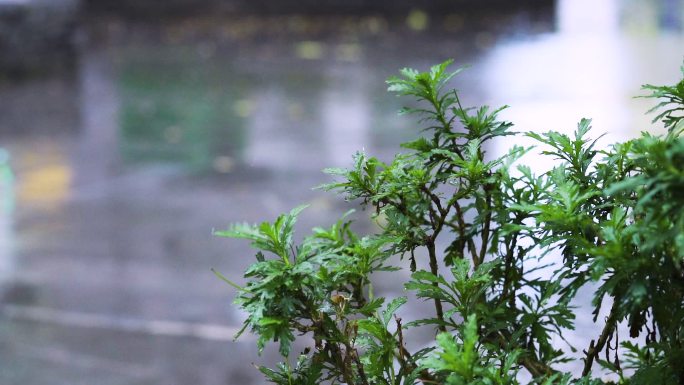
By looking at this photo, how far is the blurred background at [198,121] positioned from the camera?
5602mm

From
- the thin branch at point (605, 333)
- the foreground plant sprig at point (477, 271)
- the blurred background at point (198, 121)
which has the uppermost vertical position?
the blurred background at point (198, 121)

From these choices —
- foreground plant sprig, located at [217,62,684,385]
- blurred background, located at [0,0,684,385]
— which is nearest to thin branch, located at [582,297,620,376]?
foreground plant sprig, located at [217,62,684,385]

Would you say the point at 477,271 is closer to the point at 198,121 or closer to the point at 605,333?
the point at 605,333

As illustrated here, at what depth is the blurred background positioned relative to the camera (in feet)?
18.4

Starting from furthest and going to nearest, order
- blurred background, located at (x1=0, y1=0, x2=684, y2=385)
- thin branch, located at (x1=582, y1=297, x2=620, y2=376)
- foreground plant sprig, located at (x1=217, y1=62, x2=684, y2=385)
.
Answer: blurred background, located at (x1=0, y1=0, x2=684, y2=385), thin branch, located at (x1=582, y1=297, x2=620, y2=376), foreground plant sprig, located at (x1=217, y1=62, x2=684, y2=385)

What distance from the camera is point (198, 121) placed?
9914 mm

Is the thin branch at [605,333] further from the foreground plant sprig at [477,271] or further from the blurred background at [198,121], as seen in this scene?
the blurred background at [198,121]

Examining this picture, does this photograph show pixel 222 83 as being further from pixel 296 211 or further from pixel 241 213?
pixel 296 211

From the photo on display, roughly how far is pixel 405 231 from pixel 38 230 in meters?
6.00

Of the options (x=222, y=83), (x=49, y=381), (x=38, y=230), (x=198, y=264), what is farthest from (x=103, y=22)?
→ (x=49, y=381)

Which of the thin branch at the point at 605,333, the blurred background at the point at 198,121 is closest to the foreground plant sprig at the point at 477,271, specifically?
the thin branch at the point at 605,333

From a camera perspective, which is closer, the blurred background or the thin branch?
the thin branch

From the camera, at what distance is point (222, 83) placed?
11.6 m

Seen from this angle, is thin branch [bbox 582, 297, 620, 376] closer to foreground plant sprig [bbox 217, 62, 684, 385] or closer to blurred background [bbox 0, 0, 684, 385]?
foreground plant sprig [bbox 217, 62, 684, 385]
